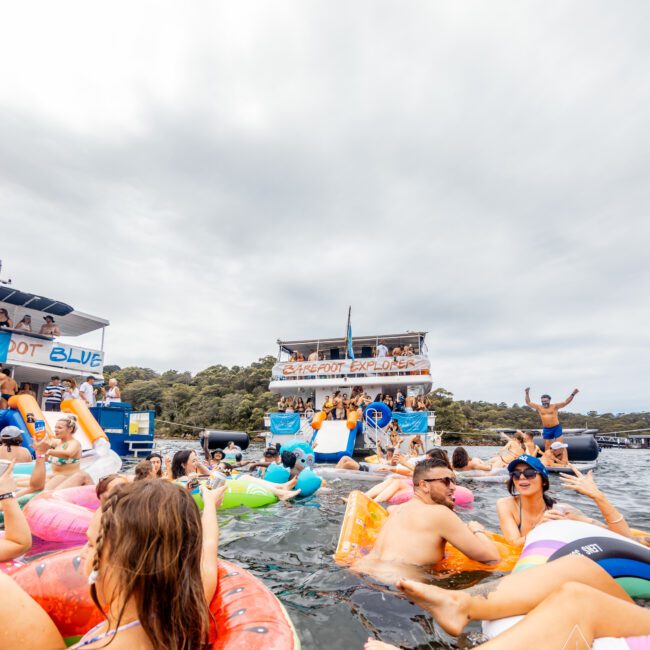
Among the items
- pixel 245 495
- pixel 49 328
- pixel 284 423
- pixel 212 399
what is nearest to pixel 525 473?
pixel 245 495

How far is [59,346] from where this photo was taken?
45.6ft

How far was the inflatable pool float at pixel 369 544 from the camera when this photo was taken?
3699 millimetres

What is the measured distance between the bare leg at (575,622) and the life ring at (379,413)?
45.5ft

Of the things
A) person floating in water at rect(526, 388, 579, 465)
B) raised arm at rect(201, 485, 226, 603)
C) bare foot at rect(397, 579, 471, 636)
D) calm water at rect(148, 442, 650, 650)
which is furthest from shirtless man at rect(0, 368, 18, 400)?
person floating in water at rect(526, 388, 579, 465)

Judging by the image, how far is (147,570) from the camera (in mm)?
1447

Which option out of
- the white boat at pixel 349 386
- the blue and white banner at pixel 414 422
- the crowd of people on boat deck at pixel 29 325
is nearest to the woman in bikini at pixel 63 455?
the crowd of people on boat deck at pixel 29 325

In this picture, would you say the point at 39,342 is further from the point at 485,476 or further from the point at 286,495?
the point at 485,476

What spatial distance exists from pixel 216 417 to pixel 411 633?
40222 millimetres

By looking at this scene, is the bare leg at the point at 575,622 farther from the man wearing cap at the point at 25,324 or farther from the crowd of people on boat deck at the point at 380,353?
the crowd of people on boat deck at the point at 380,353

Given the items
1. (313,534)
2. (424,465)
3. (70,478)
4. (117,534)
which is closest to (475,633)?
(424,465)

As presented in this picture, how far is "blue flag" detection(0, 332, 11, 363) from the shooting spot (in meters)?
12.4

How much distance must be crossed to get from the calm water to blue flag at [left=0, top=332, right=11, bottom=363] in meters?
10.0

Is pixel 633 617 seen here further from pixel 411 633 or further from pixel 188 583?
pixel 188 583

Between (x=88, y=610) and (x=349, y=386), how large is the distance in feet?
60.5
